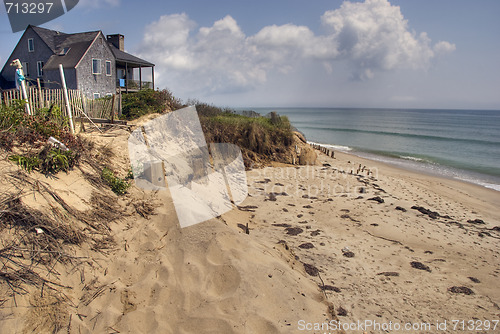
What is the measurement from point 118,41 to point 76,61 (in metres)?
8.50

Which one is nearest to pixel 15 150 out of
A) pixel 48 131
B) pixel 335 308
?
pixel 48 131

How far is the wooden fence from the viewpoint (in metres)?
9.73

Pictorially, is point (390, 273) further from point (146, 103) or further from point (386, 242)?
point (146, 103)

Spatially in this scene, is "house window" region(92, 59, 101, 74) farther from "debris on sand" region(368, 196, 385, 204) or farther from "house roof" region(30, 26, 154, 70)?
"debris on sand" region(368, 196, 385, 204)

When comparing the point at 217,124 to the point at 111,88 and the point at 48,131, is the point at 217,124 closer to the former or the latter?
the point at 48,131

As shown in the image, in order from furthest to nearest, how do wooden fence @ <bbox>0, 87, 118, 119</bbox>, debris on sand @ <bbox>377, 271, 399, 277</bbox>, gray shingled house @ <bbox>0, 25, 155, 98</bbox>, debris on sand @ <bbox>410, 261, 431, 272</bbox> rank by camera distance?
gray shingled house @ <bbox>0, 25, 155, 98</bbox>
wooden fence @ <bbox>0, 87, 118, 119</bbox>
debris on sand @ <bbox>410, 261, 431, 272</bbox>
debris on sand @ <bbox>377, 271, 399, 277</bbox>

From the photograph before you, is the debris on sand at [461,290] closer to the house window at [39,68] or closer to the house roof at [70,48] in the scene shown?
Result: the house roof at [70,48]

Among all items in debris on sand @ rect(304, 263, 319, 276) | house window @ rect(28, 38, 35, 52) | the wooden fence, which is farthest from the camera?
house window @ rect(28, 38, 35, 52)

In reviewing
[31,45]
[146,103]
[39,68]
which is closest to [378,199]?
[146,103]

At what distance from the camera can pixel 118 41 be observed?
31969mm

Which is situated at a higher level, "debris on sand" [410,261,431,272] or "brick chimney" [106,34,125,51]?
"brick chimney" [106,34,125,51]

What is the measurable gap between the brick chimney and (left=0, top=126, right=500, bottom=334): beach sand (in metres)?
27.0

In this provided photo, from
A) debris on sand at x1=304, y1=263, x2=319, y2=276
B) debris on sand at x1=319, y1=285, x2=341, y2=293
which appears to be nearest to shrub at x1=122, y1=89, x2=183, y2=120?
debris on sand at x1=304, y1=263, x2=319, y2=276

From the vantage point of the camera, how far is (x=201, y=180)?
9.68 m
